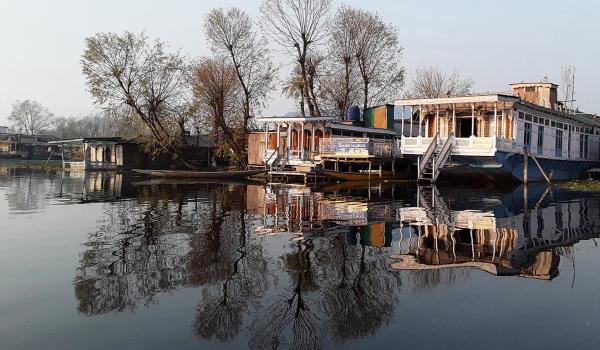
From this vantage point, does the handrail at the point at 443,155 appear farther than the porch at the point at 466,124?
Yes

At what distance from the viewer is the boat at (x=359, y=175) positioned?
32219mm

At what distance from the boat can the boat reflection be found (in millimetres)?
14653

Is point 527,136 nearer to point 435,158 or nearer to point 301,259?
point 435,158

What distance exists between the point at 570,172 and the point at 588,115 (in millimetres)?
9359

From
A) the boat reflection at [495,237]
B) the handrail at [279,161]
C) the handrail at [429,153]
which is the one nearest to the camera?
the boat reflection at [495,237]

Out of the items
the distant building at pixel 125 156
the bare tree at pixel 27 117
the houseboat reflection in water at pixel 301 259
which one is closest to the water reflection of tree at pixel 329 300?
the houseboat reflection in water at pixel 301 259

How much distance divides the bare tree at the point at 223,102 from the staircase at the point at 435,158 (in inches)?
784

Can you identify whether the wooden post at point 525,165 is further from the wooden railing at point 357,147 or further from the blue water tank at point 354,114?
the blue water tank at point 354,114

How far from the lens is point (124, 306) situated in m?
6.17

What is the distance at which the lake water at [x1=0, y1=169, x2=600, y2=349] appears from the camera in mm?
5344

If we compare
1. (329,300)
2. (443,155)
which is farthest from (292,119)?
(329,300)

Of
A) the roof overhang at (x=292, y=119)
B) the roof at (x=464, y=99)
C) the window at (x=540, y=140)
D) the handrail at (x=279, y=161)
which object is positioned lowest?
the handrail at (x=279, y=161)

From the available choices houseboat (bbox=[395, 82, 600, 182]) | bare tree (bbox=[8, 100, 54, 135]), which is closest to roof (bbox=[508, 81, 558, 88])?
houseboat (bbox=[395, 82, 600, 182])

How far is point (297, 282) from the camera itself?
24.0 feet
